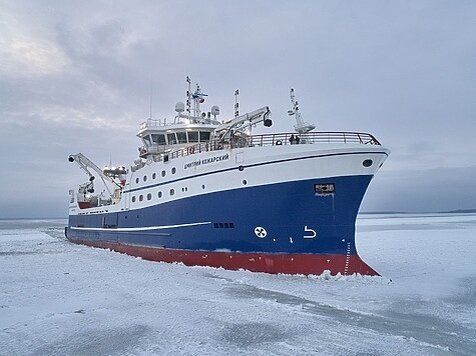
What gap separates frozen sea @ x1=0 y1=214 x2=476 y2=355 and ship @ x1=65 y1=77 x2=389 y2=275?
0.71 m

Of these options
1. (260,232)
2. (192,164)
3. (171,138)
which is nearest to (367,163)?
(260,232)

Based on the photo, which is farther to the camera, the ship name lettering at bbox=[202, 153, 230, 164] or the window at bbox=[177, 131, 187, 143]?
the window at bbox=[177, 131, 187, 143]

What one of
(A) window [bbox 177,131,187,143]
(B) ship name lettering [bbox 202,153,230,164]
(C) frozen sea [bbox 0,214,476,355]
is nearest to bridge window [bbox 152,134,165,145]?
(A) window [bbox 177,131,187,143]

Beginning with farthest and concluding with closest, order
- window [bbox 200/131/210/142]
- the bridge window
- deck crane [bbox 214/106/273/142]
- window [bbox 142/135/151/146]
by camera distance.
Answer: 1. window [bbox 142/135/151/146]
2. the bridge window
3. window [bbox 200/131/210/142]
4. deck crane [bbox 214/106/273/142]

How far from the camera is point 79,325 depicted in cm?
742

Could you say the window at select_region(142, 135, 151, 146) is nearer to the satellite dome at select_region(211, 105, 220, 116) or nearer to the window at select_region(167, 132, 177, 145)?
the window at select_region(167, 132, 177, 145)

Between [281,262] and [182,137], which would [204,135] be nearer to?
[182,137]

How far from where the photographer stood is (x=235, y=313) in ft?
26.9

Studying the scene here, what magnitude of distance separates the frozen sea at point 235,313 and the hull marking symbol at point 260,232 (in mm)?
1360

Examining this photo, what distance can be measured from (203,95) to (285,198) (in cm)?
1138

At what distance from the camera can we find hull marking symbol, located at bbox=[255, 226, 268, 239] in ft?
42.4

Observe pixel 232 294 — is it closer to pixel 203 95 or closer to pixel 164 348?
pixel 164 348

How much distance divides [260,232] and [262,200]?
1161 mm

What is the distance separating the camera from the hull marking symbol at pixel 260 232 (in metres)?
12.9
